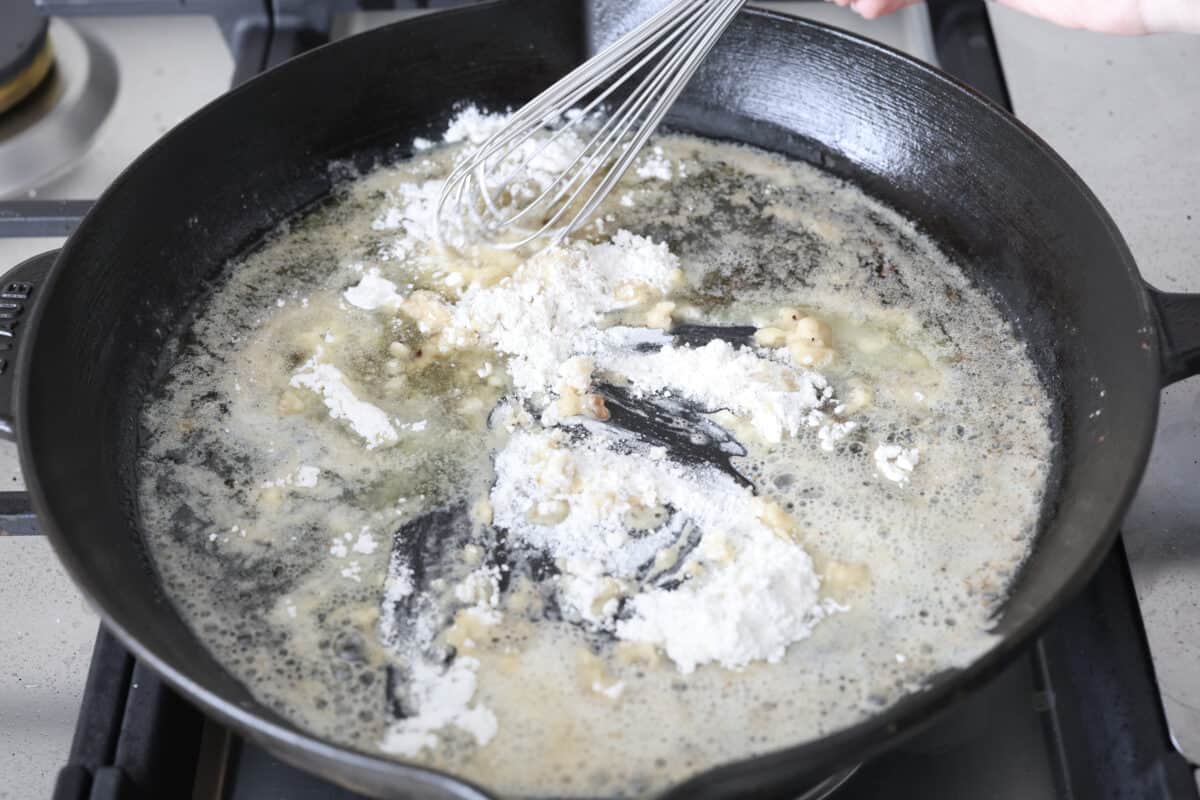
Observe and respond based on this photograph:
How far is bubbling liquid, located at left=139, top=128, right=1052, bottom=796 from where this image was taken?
76cm

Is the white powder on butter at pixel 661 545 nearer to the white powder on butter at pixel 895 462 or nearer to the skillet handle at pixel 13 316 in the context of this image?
the white powder on butter at pixel 895 462

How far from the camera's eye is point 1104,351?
0.90 meters

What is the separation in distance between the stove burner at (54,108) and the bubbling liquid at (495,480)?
337 mm

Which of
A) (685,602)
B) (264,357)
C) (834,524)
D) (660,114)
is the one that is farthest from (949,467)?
(264,357)

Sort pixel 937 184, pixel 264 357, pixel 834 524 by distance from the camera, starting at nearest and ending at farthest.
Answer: pixel 834 524 < pixel 264 357 < pixel 937 184

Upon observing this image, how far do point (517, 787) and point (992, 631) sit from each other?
352 millimetres

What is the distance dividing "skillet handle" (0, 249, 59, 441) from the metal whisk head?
34 cm

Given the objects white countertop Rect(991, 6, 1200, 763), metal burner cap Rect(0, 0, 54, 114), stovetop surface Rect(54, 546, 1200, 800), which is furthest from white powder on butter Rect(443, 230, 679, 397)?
metal burner cap Rect(0, 0, 54, 114)

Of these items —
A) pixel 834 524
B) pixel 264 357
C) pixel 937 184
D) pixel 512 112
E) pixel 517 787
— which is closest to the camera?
pixel 517 787

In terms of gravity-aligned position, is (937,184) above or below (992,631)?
above

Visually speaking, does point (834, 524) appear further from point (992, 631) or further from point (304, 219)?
point (304, 219)

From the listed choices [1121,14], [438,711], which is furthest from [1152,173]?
[438,711]

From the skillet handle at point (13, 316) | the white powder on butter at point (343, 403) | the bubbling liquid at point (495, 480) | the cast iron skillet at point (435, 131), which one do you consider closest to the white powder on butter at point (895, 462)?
the bubbling liquid at point (495, 480)

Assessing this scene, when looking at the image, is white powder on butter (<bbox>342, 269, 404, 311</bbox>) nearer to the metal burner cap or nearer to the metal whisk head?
the metal whisk head
